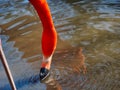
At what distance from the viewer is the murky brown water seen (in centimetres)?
293

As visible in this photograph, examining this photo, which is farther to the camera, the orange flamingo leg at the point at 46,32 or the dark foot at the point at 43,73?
the dark foot at the point at 43,73

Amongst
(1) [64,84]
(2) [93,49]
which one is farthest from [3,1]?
(1) [64,84]

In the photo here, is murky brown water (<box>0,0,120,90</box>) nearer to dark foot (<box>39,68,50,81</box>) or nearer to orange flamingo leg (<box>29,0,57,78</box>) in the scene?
dark foot (<box>39,68,50,81</box>)

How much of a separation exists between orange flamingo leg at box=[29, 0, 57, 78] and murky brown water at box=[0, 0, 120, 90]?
222 millimetres

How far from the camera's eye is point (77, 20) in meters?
4.21

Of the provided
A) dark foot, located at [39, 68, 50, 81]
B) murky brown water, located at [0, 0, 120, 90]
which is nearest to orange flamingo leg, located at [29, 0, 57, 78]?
dark foot, located at [39, 68, 50, 81]

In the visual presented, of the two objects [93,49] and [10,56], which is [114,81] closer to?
[93,49]

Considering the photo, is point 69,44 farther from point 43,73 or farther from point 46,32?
point 46,32

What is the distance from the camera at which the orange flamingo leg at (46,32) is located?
7.97 feet

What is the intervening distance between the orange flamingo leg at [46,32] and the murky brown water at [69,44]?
0.73 ft

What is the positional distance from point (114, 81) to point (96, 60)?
1.35 feet

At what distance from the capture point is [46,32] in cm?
264

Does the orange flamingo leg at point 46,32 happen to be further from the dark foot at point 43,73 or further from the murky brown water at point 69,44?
the murky brown water at point 69,44

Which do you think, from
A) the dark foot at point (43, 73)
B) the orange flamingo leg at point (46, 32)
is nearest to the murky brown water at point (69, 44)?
the dark foot at point (43, 73)
